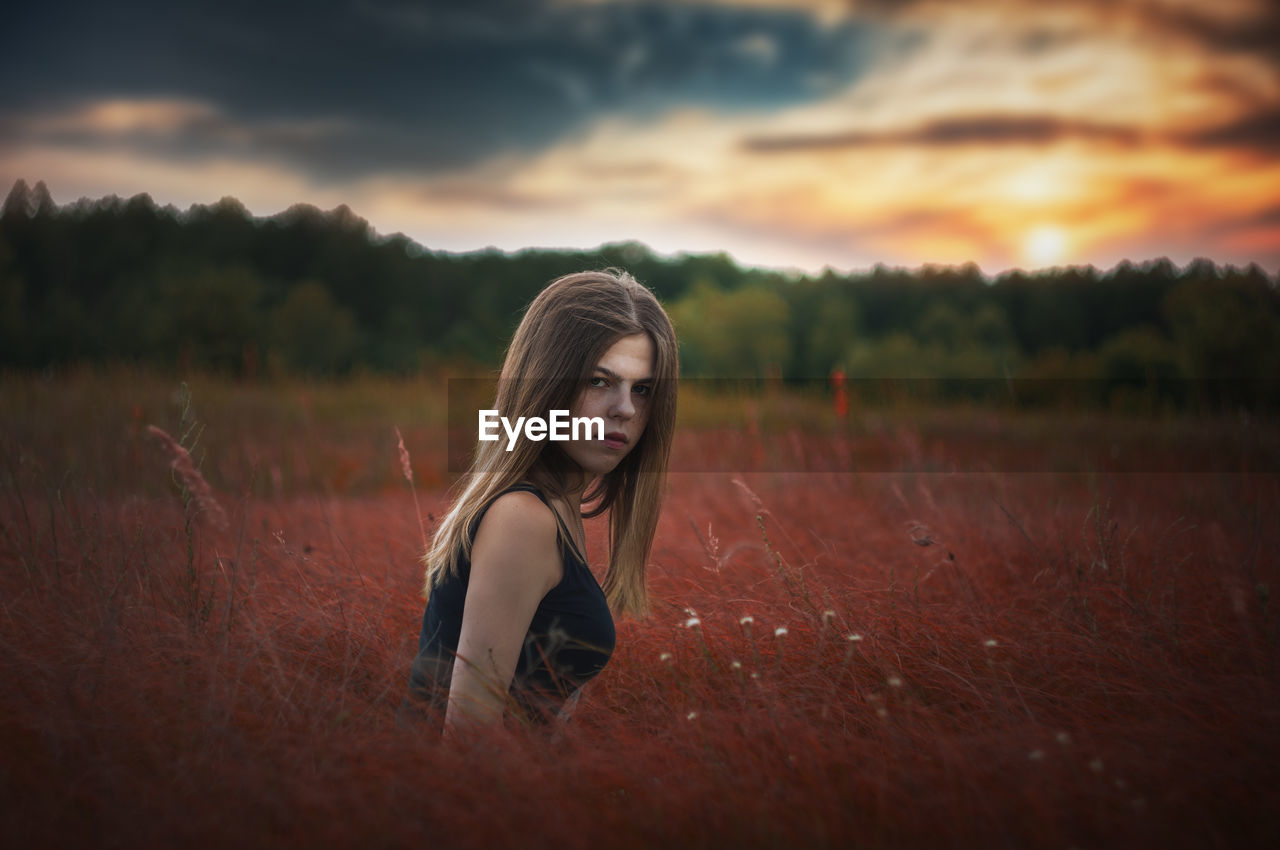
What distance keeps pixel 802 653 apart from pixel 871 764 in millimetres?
732

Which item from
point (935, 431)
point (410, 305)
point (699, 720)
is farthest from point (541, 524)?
point (410, 305)

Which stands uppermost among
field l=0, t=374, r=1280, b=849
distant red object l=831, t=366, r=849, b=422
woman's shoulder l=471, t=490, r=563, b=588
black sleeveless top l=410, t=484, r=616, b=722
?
distant red object l=831, t=366, r=849, b=422

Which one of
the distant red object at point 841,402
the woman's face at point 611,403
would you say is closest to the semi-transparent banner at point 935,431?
the distant red object at point 841,402

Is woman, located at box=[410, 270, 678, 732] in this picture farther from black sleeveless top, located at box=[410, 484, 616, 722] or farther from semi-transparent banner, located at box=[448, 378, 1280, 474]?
semi-transparent banner, located at box=[448, 378, 1280, 474]

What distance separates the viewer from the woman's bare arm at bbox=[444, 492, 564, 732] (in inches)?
64.9

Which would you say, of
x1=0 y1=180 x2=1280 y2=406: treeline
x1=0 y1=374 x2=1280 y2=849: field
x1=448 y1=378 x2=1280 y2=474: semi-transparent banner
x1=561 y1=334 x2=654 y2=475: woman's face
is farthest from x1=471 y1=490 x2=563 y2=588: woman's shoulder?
x1=0 y1=180 x2=1280 y2=406: treeline

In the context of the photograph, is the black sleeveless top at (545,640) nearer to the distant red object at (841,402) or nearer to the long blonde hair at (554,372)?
the long blonde hair at (554,372)

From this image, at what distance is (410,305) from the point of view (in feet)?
185

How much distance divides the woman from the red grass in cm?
17

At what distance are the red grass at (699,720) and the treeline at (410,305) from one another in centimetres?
2744

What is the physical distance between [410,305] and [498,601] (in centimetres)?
5877

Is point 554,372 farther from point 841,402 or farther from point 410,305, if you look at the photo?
point 410,305

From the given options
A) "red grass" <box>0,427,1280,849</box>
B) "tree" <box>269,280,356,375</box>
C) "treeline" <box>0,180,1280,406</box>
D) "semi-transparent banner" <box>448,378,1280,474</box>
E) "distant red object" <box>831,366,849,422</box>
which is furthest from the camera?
"tree" <box>269,280,356,375</box>

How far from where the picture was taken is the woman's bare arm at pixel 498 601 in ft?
5.41
